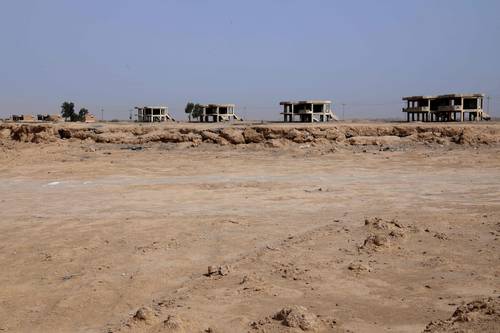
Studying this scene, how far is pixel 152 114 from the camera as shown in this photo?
37.6m

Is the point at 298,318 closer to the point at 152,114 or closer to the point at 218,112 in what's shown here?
the point at 218,112

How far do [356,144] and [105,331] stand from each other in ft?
53.9

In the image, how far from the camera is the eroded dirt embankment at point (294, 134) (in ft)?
66.6

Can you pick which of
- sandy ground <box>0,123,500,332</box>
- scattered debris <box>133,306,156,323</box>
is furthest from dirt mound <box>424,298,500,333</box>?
scattered debris <box>133,306,156,323</box>

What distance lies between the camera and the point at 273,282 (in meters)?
5.91

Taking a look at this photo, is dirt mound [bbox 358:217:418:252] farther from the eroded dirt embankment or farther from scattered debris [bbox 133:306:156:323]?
the eroded dirt embankment

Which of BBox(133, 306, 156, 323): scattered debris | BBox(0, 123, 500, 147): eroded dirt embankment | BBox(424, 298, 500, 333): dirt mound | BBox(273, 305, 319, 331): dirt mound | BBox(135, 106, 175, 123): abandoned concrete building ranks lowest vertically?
BBox(133, 306, 156, 323): scattered debris

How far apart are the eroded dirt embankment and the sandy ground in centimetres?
583

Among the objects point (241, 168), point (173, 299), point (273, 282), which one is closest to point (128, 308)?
point (173, 299)

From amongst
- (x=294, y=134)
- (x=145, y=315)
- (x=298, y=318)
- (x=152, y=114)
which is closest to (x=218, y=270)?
(x=145, y=315)

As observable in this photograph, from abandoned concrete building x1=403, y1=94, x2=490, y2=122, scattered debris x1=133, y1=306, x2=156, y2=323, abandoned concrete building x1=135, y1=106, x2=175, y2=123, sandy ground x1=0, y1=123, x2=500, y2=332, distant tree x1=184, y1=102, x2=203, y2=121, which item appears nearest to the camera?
scattered debris x1=133, y1=306, x2=156, y2=323

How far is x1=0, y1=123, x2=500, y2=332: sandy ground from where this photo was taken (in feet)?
16.8

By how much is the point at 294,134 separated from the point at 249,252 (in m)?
14.4

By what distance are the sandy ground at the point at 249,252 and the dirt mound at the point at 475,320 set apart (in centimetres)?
4
